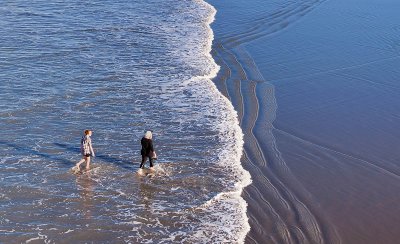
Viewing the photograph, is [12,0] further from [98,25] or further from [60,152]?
[60,152]

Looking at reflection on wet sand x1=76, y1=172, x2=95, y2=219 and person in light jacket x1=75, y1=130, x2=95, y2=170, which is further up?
person in light jacket x1=75, y1=130, x2=95, y2=170

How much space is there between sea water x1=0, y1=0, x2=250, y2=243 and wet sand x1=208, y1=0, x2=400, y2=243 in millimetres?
862

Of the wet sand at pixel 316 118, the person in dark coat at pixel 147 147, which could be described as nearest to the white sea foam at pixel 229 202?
the wet sand at pixel 316 118

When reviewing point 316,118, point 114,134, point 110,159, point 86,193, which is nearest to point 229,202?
point 86,193

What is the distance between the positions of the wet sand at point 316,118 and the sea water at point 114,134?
0.86 m

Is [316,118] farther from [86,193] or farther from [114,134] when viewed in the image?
[86,193]

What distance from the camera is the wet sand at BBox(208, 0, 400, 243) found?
52.9 ft

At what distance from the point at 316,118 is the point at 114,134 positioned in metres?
7.22

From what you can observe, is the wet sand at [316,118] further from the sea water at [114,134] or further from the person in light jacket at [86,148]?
the person in light jacket at [86,148]

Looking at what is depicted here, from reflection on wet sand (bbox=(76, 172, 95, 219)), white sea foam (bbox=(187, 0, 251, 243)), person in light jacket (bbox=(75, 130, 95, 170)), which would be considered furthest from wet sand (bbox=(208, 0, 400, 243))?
person in light jacket (bbox=(75, 130, 95, 170))

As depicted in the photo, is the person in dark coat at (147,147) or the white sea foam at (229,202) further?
the person in dark coat at (147,147)

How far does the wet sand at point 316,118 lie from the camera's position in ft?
52.9

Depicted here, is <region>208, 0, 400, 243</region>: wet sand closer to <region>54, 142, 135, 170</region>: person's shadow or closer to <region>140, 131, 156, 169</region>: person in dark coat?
<region>140, 131, 156, 169</region>: person in dark coat

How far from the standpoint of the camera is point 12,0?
3819 centimetres
